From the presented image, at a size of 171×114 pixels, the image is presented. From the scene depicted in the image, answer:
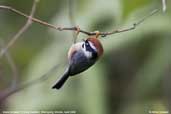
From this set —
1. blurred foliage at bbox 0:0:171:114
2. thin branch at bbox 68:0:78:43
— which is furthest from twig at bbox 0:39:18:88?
thin branch at bbox 68:0:78:43

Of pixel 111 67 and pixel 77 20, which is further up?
pixel 77 20

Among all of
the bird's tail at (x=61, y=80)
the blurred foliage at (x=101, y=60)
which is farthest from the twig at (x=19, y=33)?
the bird's tail at (x=61, y=80)

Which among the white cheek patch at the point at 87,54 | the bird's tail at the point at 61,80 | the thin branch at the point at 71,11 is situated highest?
the thin branch at the point at 71,11

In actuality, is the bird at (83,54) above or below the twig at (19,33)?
below

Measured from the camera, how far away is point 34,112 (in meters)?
1.53

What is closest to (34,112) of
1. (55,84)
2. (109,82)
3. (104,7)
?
(55,84)

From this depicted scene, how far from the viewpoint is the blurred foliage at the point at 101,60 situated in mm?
1567

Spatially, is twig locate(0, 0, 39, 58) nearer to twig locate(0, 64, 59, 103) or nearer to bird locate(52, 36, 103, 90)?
twig locate(0, 64, 59, 103)

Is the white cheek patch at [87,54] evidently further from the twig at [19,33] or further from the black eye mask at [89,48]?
the twig at [19,33]

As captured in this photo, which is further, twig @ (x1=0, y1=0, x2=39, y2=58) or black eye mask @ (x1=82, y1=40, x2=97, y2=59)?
twig @ (x1=0, y1=0, x2=39, y2=58)

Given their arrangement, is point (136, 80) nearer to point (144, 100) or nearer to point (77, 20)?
point (144, 100)

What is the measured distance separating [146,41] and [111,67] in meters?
0.11

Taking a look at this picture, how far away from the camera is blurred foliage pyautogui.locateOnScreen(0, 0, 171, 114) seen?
61.7 inches

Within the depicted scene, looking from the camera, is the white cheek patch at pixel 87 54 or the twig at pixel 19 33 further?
the twig at pixel 19 33
